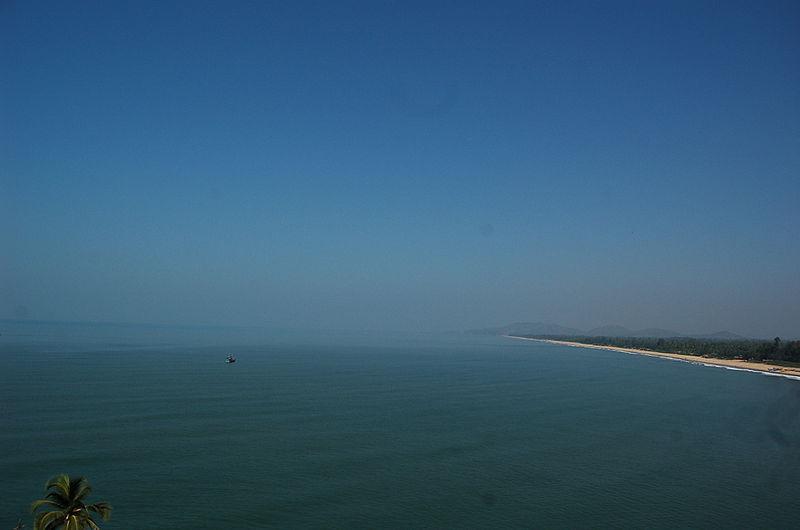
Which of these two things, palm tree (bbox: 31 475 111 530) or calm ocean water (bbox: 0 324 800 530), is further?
calm ocean water (bbox: 0 324 800 530)

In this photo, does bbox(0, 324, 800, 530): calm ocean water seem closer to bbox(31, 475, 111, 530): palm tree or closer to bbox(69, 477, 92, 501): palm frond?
bbox(31, 475, 111, 530): palm tree

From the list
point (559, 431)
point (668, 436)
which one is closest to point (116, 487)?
point (559, 431)

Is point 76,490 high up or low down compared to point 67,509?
up

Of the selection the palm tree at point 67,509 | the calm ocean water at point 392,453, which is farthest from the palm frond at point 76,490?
the calm ocean water at point 392,453

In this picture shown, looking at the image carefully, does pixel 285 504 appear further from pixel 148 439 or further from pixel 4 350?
pixel 4 350

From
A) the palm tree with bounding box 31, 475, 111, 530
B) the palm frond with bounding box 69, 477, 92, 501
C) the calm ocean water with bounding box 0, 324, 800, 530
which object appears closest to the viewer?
the palm tree with bounding box 31, 475, 111, 530

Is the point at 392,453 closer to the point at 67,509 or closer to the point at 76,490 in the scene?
the point at 76,490

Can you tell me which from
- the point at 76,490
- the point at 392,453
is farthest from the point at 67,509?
the point at 392,453

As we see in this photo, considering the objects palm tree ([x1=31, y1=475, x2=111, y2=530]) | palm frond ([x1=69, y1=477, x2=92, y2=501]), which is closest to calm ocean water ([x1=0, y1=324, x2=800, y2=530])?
palm tree ([x1=31, y1=475, x2=111, y2=530])

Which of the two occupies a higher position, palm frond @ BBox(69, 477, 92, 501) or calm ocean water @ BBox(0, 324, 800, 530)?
palm frond @ BBox(69, 477, 92, 501)

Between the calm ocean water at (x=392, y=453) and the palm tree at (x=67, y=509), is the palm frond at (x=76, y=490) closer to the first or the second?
the palm tree at (x=67, y=509)
